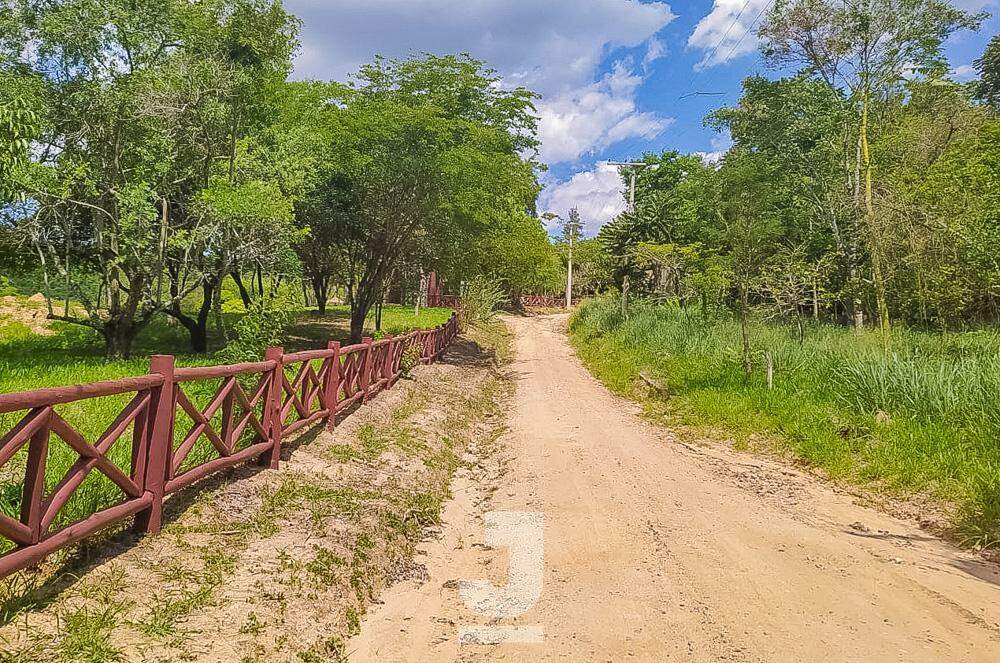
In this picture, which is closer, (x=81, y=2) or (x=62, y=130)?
(x=81, y=2)

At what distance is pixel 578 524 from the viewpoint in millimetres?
5816

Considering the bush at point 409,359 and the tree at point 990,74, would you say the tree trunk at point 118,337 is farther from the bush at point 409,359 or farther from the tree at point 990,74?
the tree at point 990,74

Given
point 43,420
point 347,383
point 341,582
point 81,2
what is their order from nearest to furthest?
point 43,420 → point 341,582 → point 347,383 → point 81,2

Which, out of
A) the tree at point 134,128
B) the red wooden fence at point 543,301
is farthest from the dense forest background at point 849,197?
the red wooden fence at point 543,301

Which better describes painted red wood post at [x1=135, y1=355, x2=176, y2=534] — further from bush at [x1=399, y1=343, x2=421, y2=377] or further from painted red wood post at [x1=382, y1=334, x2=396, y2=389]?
bush at [x1=399, y1=343, x2=421, y2=377]

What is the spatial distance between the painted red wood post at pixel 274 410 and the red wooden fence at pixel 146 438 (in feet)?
0.03

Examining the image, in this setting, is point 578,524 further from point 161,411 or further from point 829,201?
point 829,201

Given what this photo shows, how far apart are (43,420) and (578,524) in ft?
14.7

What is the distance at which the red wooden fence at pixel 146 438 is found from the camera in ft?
9.89

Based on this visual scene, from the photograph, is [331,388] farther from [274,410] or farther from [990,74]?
[990,74]

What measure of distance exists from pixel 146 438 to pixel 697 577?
4.19 metres

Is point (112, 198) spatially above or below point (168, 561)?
above

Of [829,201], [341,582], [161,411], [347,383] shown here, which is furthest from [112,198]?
[829,201]

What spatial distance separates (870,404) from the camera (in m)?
8.24
